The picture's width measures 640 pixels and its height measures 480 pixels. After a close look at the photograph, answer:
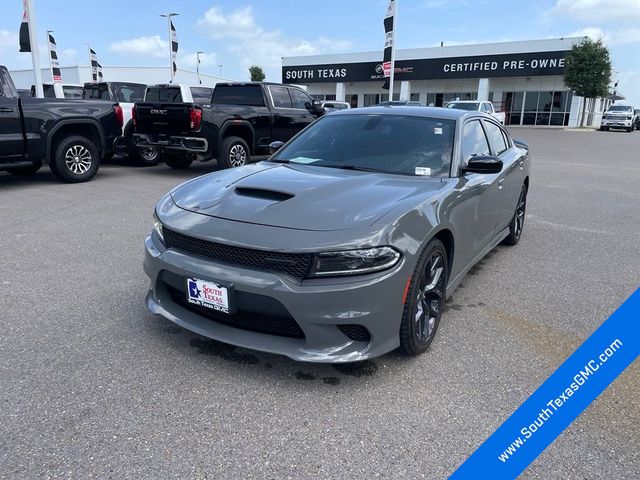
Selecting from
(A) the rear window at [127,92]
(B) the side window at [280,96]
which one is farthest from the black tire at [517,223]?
(A) the rear window at [127,92]

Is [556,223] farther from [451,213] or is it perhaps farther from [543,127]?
[543,127]

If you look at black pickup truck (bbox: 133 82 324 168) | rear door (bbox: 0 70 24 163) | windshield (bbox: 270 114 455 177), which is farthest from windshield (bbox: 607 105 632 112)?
rear door (bbox: 0 70 24 163)

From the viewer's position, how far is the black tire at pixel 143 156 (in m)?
11.5

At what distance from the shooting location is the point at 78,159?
9414 millimetres

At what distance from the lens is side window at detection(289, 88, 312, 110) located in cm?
1189

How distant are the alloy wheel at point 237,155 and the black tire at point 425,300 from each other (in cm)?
746

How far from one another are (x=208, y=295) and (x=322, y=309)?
2.23ft

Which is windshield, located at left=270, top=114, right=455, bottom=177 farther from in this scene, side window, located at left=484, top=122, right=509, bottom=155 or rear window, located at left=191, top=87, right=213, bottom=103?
rear window, located at left=191, top=87, right=213, bottom=103

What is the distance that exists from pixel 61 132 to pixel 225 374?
776 centimetres

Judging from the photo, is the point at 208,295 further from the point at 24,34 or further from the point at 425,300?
the point at 24,34

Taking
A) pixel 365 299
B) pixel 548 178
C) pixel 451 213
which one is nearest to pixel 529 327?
pixel 451 213

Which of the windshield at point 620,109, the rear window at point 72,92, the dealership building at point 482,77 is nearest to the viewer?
the rear window at point 72,92

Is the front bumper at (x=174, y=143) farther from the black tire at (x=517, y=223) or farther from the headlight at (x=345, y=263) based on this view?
the headlight at (x=345, y=263)

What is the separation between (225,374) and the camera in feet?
9.87
